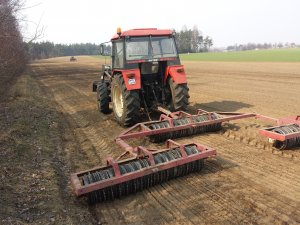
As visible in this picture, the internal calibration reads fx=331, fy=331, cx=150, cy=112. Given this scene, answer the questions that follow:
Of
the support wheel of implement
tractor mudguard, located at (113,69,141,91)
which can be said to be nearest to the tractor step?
the support wheel of implement

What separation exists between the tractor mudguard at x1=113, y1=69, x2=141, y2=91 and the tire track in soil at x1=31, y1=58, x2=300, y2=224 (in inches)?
107

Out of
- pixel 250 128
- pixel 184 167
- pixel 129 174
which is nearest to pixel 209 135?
pixel 250 128

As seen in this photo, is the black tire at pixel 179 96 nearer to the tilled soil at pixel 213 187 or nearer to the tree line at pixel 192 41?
the tilled soil at pixel 213 187

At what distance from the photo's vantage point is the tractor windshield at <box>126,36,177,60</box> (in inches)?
312

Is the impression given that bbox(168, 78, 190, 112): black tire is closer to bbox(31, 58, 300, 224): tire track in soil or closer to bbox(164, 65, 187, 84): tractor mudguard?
bbox(164, 65, 187, 84): tractor mudguard

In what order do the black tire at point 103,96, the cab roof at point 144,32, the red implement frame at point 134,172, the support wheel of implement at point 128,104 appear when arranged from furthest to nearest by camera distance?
the black tire at point 103,96 < the cab roof at point 144,32 < the support wheel of implement at point 128,104 < the red implement frame at point 134,172

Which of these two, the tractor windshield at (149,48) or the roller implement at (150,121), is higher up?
the tractor windshield at (149,48)

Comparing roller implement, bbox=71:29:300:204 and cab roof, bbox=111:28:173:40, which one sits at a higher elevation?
cab roof, bbox=111:28:173:40

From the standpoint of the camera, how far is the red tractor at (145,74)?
7664 millimetres

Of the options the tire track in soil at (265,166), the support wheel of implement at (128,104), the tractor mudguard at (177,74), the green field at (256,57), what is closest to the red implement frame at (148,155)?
the tire track in soil at (265,166)

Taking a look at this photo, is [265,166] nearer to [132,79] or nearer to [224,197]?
[224,197]

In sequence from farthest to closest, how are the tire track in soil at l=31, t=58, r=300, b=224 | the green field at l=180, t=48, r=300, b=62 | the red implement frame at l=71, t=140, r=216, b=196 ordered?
the green field at l=180, t=48, r=300, b=62
the red implement frame at l=71, t=140, r=216, b=196
the tire track in soil at l=31, t=58, r=300, b=224

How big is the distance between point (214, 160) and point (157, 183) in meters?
1.28

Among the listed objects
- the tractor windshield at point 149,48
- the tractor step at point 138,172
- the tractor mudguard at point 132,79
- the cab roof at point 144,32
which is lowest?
the tractor step at point 138,172
